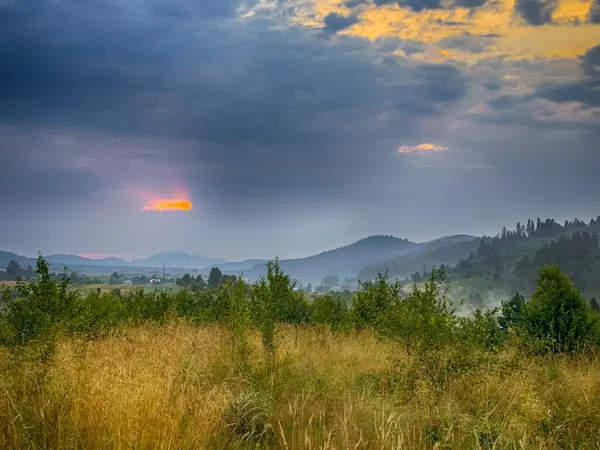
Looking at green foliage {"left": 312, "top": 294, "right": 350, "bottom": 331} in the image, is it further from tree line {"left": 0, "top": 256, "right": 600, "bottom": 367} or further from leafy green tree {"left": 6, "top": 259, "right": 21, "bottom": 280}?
leafy green tree {"left": 6, "top": 259, "right": 21, "bottom": 280}

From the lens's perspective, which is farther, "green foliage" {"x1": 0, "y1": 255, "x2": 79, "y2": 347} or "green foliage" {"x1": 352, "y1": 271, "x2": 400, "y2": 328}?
"green foliage" {"x1": 352, "y1": 271, "x2": 400, "y2": 328}

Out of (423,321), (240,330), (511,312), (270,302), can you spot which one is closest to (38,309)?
(240,330)

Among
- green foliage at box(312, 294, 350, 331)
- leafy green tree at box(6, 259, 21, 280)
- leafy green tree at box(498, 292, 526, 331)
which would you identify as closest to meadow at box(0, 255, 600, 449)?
leafy green tree at box(498, 292, 526, 331)

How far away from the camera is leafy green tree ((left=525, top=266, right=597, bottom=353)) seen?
43.8 ft

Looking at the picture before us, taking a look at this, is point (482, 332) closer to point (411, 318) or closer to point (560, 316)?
point (411, 318)

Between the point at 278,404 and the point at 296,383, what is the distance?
1.29m

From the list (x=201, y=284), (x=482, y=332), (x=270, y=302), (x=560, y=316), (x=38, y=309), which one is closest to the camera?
(x=38, y=309)

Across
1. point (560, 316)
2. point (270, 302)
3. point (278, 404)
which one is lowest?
point (278, 404)

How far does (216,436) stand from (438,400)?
4.00 metres

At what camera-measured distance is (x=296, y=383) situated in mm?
9422

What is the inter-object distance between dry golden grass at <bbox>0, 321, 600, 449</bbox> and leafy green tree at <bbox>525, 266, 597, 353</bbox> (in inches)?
52.0

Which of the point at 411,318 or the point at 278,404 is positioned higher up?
the point at 411,318

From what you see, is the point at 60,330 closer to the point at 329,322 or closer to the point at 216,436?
the point at 216,436

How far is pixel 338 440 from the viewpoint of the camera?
608 cm
